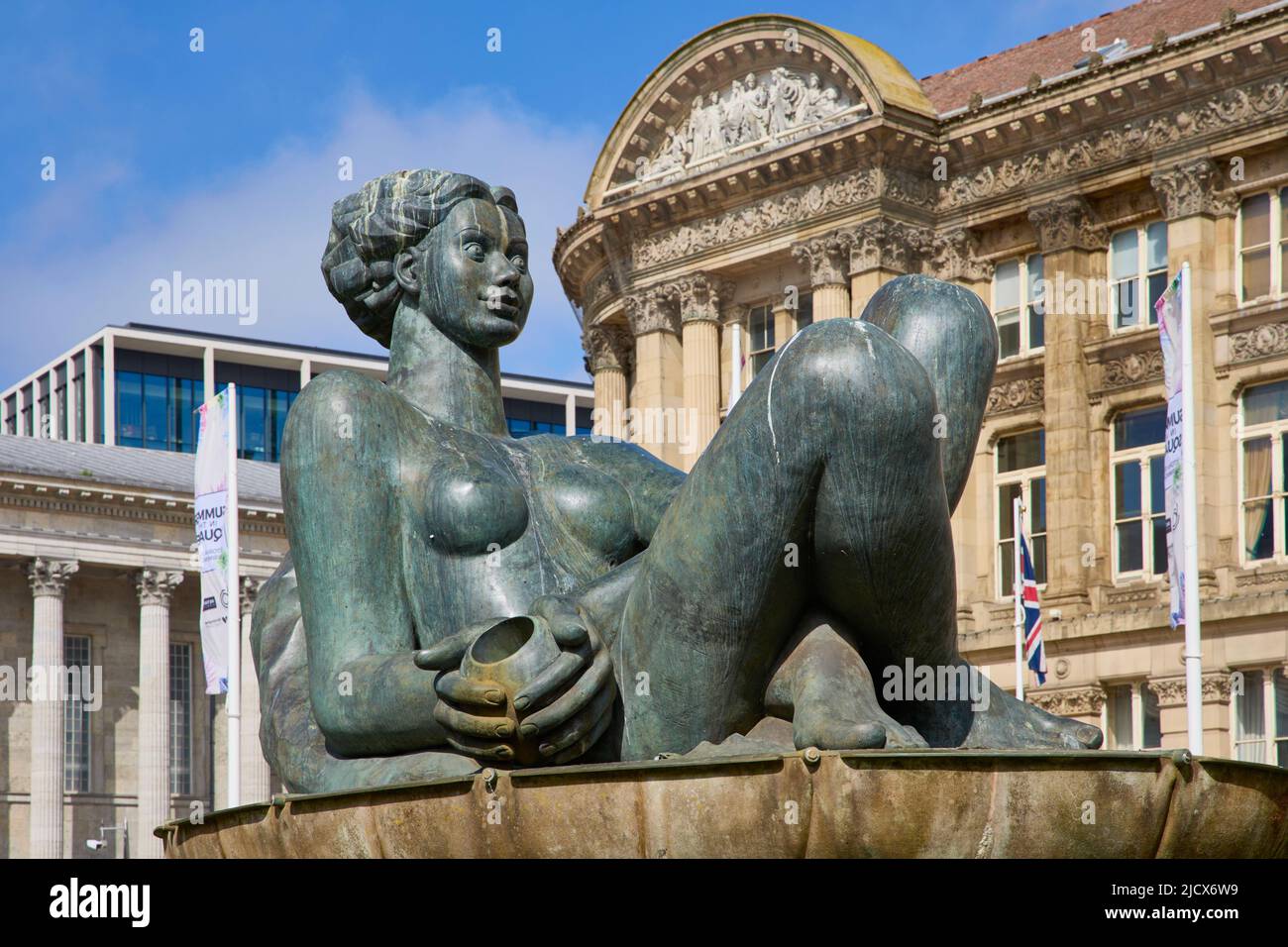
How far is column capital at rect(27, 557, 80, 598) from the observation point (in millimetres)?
63406

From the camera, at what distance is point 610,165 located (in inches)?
1834

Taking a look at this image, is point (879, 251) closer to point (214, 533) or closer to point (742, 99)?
point (742, 99)

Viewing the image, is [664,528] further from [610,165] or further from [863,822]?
[610,165]

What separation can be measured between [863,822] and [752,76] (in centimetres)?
4182

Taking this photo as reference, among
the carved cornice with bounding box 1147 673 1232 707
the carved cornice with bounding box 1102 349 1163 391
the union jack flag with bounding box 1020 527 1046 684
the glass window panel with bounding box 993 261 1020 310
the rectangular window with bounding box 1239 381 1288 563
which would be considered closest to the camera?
the union jack flag with bounding box 1020 527 1046 684

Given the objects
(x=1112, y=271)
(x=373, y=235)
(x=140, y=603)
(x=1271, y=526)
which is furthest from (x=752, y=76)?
(x=373, y=235)

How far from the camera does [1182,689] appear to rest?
38.3m

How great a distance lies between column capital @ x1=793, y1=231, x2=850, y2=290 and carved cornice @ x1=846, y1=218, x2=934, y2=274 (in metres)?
0.33

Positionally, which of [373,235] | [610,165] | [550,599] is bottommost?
[550,599]

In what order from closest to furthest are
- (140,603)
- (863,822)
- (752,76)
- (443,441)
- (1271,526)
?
(863,822), (443,441), (1271,526), (752,76), (140,603)

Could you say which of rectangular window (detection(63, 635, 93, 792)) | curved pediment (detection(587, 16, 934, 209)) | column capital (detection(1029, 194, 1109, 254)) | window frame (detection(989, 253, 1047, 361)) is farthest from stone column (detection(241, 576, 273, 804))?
column capital (detection(1029, 194, 1109, 254))

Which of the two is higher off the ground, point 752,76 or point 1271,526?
point 752,76

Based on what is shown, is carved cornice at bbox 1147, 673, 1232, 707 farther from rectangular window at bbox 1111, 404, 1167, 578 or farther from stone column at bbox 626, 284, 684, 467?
stone column at bbox 626, 284, 684, 467
